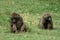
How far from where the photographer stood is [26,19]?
17453 mm

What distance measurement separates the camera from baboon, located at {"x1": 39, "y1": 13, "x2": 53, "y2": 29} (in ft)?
49.9

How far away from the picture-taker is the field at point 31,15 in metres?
12.6

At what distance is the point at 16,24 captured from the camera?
45.3 feet

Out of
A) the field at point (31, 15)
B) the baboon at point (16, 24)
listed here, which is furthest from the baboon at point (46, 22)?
the baboon at point (16, 24)

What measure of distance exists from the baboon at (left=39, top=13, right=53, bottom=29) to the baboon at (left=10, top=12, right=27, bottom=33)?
1787 millimetres

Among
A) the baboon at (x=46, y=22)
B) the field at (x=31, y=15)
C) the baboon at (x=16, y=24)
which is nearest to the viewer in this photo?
the field at (x=31, y=15)

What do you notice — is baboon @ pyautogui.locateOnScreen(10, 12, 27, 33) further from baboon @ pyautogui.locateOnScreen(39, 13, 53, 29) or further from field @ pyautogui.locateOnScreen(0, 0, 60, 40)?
baboon @ pyautogui.locateOnScreen(39, 13, 53, 29)

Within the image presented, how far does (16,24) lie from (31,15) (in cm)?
481

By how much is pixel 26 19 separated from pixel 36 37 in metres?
5.16

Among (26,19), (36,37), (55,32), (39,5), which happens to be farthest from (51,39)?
(39,5)

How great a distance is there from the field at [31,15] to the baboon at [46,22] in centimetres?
30

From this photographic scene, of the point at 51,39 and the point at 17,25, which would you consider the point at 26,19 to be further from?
the point at 51,39

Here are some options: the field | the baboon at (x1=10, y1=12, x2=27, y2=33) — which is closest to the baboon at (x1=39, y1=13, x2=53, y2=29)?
the field

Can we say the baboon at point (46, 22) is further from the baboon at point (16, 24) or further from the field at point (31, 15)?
the baboon at point (16, 24)
